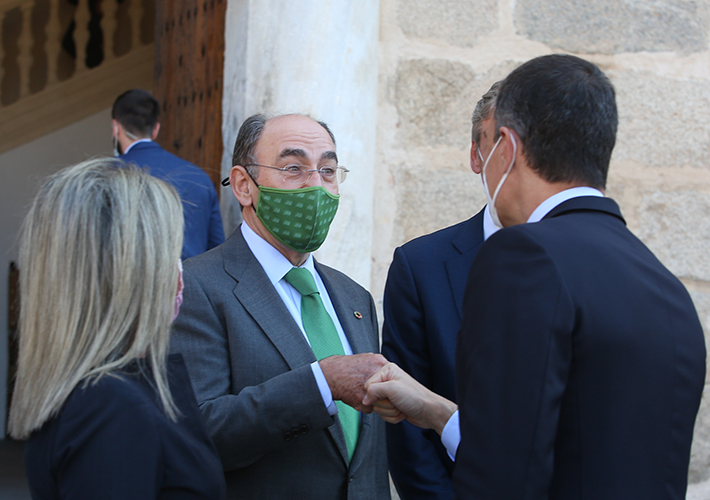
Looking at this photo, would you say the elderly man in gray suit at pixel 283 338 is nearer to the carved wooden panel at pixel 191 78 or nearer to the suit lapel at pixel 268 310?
the suit lapel at pixel 268 310

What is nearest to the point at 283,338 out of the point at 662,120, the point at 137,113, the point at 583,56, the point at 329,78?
the point at 329,78

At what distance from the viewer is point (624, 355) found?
1.19 m

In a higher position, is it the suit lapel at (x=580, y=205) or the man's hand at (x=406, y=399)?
the suit lapel at (x=580, y=205)

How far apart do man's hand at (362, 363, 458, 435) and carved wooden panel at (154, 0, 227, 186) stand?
1.84m

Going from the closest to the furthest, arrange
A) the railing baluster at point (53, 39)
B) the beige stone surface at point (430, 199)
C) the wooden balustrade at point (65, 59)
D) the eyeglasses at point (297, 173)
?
1. the eyeglasses at point (297, 173)
2. the beige stone surface at point (430, 199)
3. the wooden balustrade at point (65, 59)
4. the railing baluster at point (53, 39)

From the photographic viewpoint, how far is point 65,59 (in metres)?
7.46

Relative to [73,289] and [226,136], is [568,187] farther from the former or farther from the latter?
[226,136]

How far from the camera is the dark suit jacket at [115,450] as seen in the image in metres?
1.11

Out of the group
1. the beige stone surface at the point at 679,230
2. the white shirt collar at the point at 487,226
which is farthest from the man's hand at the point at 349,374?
the beige stone surface at the point at 679,230

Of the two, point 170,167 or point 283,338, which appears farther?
point 170,167

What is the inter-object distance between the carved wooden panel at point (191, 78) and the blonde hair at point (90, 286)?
2.10 meters

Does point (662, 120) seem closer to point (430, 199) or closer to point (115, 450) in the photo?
point (430, 199)

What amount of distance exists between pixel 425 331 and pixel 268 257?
0.50 metres

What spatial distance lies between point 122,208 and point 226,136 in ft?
6.47
